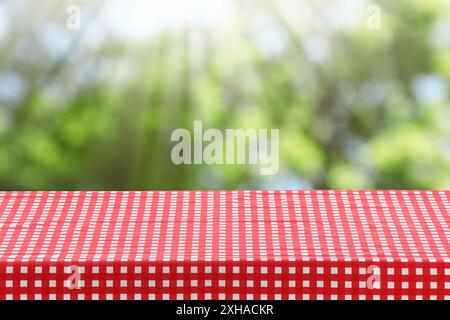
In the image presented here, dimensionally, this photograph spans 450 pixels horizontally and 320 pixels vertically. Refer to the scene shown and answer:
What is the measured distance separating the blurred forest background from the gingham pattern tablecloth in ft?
20.1

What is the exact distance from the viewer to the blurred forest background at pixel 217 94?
9.12 metres

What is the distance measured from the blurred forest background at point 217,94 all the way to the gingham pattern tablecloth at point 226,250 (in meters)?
6.14

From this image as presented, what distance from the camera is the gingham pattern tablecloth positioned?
7.97 feet

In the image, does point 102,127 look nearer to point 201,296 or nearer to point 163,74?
point 163,74

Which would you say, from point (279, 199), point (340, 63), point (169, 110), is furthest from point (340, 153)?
point (279, 199)

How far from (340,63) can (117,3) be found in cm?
214

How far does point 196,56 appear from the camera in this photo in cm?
945

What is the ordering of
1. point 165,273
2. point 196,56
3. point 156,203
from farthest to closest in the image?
1. point 196,56
2. point 156,203
3. point 165,273
